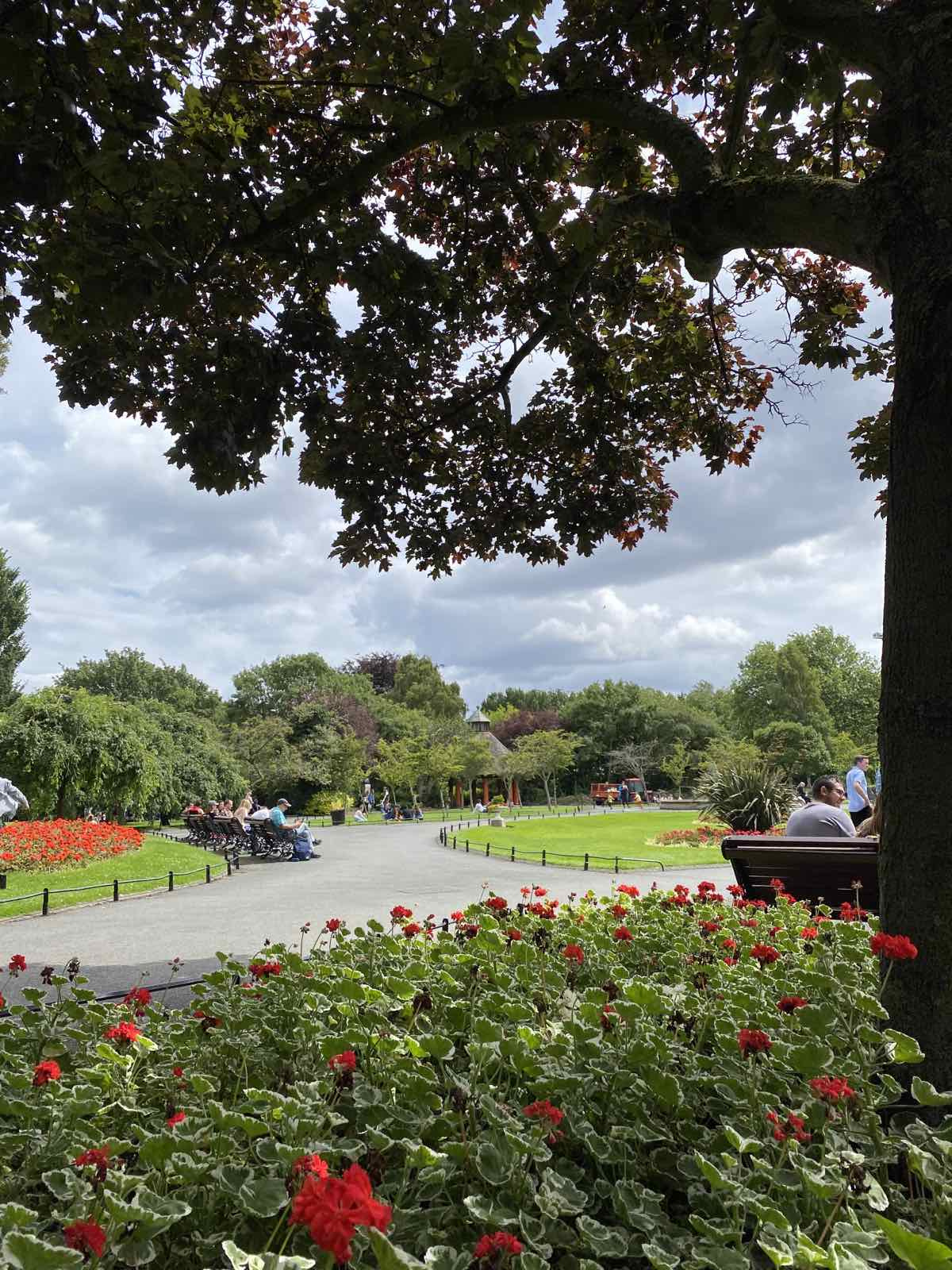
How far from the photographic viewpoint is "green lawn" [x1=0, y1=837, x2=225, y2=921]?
10.6m

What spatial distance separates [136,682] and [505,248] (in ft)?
194

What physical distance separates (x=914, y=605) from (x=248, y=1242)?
9.73 feet

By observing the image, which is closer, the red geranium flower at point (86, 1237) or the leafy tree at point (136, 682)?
the red geranium flower at point (86, 1237)

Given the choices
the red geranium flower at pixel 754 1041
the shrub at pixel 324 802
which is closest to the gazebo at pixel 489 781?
the shrub at pixel 324 802

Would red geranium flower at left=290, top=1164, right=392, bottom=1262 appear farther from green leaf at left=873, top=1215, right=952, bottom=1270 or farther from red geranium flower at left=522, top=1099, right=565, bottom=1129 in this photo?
green leaf at left=873, top=1215, right=952, bottom=1270

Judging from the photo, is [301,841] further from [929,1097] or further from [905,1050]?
[929,1097]

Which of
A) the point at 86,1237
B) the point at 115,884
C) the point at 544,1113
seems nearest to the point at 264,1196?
the point at 86,1237

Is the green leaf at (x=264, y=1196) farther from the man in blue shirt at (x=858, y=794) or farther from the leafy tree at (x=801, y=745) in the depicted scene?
the leafy tree at (x=801, y=745)

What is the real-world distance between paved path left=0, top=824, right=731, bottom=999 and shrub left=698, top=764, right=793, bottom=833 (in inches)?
159

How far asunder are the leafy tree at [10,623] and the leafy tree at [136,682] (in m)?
13.1

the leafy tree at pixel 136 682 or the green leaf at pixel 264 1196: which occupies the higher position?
the leafy tree at pixel 136 682

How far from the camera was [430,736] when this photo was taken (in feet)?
179

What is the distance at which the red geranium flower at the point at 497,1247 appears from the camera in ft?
4.61

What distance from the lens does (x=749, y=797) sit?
19.8 m
